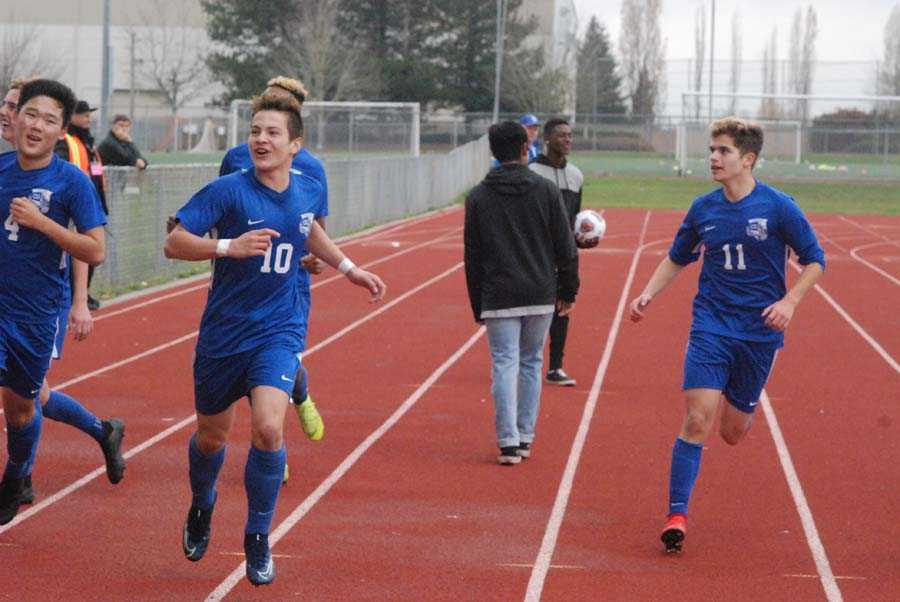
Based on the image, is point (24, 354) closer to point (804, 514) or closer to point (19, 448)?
point (19, 448)

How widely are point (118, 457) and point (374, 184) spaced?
22618 mm

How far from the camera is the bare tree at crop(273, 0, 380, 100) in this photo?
2623 inches

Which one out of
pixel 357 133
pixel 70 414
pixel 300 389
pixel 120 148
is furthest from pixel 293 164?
pixel 357 133

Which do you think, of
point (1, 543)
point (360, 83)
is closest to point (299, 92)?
point (1, 543)

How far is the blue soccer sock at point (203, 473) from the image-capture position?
6.73 metres

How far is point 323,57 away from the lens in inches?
2601

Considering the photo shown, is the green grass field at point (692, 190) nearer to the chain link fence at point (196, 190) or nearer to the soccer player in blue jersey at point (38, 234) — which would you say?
the chain link fence at point (196, 190)

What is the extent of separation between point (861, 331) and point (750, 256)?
8.82 m

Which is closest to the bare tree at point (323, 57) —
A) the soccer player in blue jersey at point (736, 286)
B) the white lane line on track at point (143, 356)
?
the white lane line on track at point (143, 356)

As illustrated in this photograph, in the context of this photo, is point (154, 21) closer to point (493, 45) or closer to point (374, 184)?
point (493, 45)

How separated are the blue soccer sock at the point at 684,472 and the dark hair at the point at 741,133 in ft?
4.40

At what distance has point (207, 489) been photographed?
6.76 metres

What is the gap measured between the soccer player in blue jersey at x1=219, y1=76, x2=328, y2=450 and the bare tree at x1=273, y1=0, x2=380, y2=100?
57.6 metres


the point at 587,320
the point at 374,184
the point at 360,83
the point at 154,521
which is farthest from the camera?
the point at 360,83
